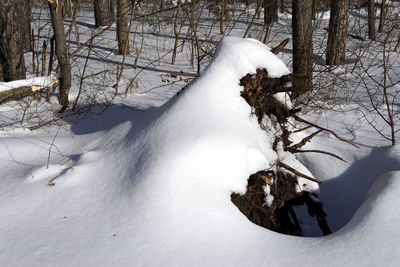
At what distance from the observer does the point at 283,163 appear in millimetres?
2699

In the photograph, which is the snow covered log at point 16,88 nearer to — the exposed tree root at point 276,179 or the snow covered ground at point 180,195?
the snow covered ground at point 180,195

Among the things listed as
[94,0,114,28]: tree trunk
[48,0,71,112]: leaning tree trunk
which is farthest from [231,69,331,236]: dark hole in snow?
[94,0,114,28]: tree trunk

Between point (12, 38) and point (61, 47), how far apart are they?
4.49ft

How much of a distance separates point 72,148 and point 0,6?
116 inches

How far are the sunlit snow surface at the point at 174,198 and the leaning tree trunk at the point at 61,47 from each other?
4.42ft

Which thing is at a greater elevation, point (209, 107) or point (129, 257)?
point (209, 107)

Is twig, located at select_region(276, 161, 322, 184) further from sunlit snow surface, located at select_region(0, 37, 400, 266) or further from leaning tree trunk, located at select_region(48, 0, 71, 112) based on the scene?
leaning tree trunk, located at select_region(48, 0, 71, 112)

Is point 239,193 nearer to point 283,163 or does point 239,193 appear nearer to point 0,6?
point 283,163

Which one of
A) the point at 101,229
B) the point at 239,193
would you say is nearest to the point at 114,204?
the point at 101,229

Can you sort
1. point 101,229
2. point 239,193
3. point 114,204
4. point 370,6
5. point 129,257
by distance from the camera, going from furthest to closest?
1. point 370,6
2. point 239,193
3. point 114,204
4. point 101,229
5. point 129,257

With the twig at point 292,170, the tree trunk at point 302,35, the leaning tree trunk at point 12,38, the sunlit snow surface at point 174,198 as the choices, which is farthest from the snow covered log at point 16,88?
the tree trunk at point 302,35

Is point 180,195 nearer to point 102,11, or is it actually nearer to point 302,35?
point 302,35

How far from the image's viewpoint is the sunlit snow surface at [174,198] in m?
1.60

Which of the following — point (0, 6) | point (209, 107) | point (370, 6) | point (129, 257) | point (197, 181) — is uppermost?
point (370, 6)
